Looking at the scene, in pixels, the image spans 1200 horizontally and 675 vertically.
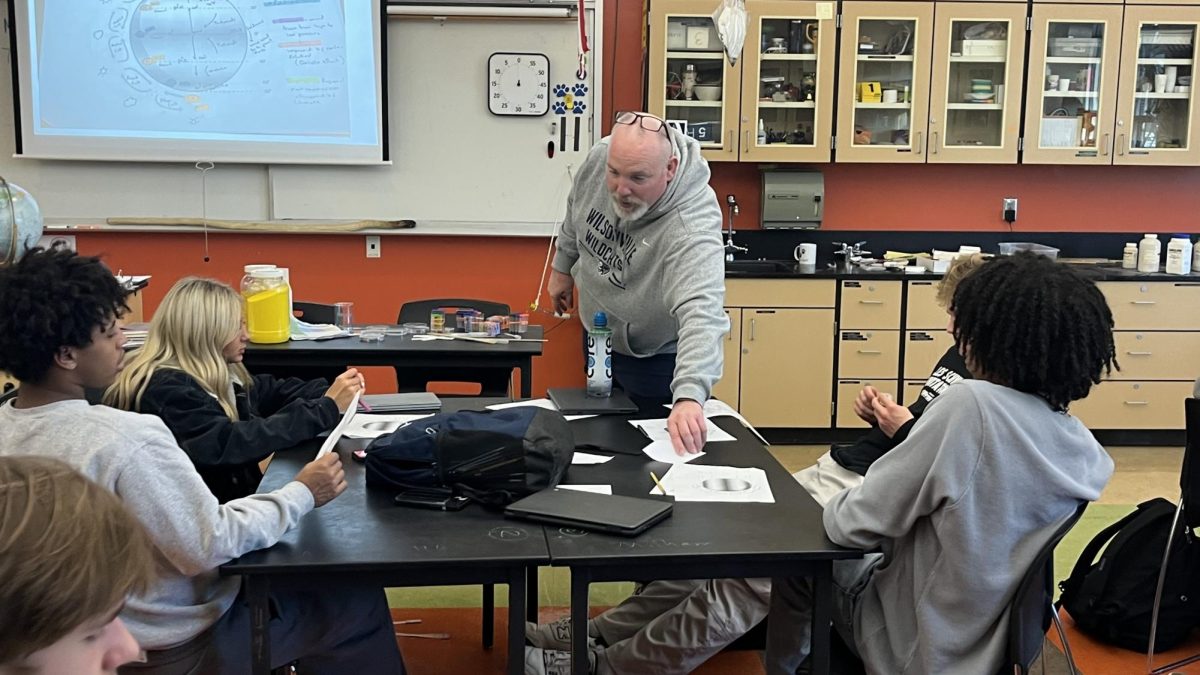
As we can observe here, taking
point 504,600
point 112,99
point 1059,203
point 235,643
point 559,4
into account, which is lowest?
point 504,600

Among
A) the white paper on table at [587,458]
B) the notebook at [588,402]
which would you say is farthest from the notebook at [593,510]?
the notebook at [588,402]

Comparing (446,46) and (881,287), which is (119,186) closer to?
(446,46)

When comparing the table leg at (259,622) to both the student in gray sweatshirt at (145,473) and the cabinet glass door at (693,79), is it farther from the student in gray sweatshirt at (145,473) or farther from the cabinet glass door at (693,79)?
the cabinet glass door at (693,79)

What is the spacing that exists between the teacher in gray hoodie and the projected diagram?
2.42 metres

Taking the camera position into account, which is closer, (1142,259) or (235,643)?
(235,643)

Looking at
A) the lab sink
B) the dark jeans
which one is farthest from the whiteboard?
the dark jeans

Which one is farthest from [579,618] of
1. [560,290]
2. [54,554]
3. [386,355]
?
[386,355]

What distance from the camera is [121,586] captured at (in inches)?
34.9

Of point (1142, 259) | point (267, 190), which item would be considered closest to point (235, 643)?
point (267, 190)

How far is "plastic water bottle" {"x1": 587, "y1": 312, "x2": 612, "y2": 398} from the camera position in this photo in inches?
105

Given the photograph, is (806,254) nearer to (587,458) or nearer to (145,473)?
(587,458)

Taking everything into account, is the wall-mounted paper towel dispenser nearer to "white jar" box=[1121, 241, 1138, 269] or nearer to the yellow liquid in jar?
"white jar" box=[1121, 241, 1138, 269]

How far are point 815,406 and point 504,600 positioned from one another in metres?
2.35

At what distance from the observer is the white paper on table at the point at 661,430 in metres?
2.33
